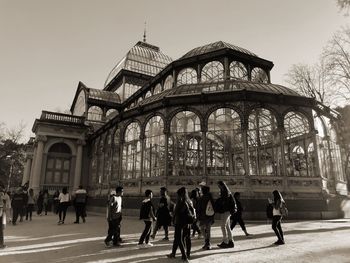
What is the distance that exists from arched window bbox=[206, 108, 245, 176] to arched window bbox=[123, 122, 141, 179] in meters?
4.58

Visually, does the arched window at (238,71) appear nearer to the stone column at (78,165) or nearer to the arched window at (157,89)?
the arched window at (157,89)

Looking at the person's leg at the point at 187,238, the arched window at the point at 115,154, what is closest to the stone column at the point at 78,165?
the arched window at the point at 115,154

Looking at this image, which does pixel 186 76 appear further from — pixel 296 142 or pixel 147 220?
pixel 147 220

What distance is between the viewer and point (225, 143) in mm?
17875

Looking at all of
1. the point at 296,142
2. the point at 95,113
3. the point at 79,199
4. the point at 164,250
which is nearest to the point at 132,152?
the point at 79,199

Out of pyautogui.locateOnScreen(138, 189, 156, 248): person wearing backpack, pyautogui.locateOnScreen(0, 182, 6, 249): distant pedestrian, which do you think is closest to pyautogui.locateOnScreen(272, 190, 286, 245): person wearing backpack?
pyautogui.locateOnScreen(138, 189, 156, 248): person wearing backpack

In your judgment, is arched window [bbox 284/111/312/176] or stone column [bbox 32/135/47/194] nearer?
arched window [bbox 284/111/312/176]

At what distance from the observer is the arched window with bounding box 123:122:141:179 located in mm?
17578

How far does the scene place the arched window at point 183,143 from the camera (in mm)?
16031

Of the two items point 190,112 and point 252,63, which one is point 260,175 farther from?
point 252,63

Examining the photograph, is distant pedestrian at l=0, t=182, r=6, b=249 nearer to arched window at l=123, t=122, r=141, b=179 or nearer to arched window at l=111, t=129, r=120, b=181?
arched window at l=123, t=122, r=141, b=179

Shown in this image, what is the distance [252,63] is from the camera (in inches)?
874

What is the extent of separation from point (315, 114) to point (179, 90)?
8631mm

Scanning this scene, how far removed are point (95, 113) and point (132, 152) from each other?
536 inches
